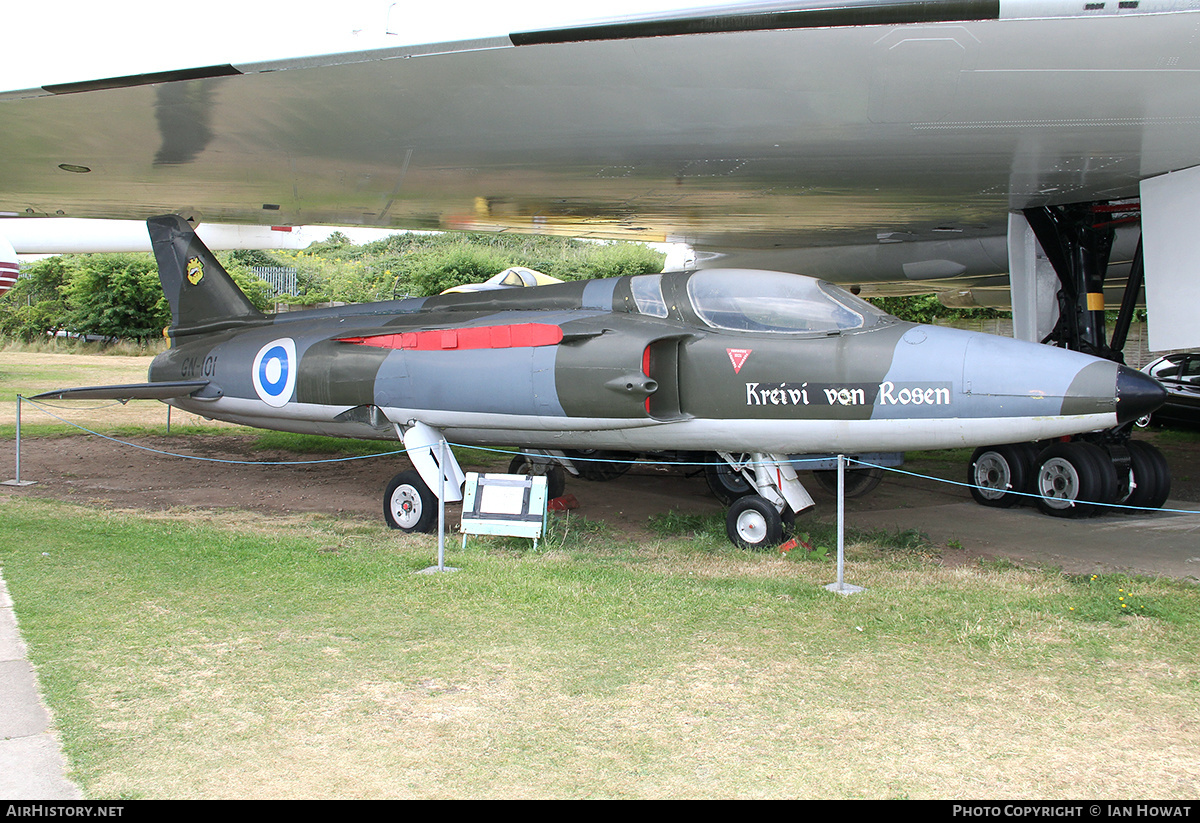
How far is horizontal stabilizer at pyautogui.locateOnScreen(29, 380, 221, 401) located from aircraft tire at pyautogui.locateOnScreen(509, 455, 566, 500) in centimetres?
367

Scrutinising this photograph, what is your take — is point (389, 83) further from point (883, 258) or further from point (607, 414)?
point (883, 258)

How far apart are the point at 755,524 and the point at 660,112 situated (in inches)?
141

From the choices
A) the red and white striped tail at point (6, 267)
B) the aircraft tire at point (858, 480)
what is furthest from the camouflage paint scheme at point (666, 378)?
the red and white striped tail at point (6, 267)

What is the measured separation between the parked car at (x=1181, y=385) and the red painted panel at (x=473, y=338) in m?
13.5

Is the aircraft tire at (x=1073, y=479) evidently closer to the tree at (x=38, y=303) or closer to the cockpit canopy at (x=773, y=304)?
the cockpit canopy at (x=773, y=304)

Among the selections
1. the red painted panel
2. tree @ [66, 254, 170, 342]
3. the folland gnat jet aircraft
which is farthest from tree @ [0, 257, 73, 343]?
the red painted panel

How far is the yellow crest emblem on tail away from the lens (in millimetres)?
11828

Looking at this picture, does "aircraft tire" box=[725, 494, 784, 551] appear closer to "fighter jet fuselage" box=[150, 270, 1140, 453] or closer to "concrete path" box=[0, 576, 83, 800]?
"fighter jet fuselage" box=[150, 270, 1140, 453]

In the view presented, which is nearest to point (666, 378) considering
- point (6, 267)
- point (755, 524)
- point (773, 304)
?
point (773, 304)

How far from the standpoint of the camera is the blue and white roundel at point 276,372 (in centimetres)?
962

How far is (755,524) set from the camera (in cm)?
773

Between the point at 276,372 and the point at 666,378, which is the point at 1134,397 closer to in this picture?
the point at 666,378
